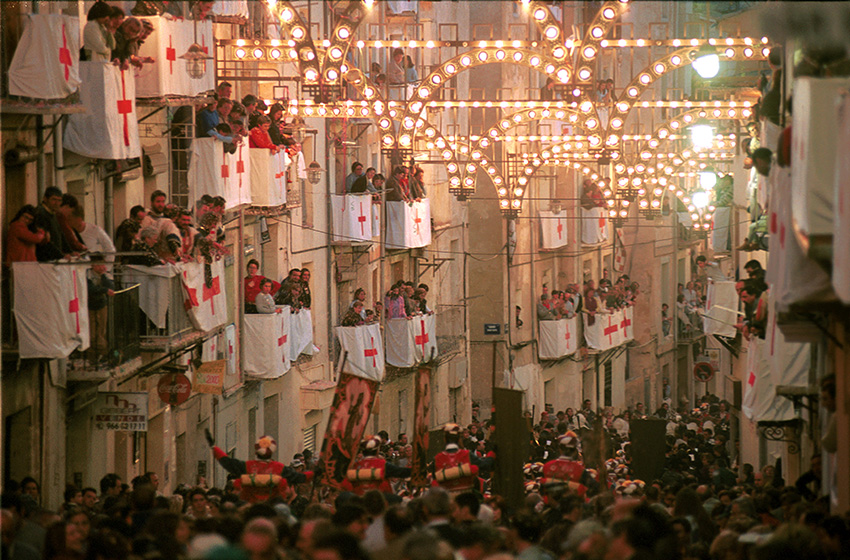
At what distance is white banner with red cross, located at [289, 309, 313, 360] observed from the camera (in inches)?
1252

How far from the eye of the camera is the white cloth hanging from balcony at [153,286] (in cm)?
2192

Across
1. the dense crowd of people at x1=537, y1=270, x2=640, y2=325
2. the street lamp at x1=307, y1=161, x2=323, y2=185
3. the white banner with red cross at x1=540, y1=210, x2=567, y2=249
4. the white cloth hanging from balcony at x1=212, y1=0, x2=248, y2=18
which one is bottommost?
the dense crowd of people at x1=537, y1=270, x2=640, y2=325

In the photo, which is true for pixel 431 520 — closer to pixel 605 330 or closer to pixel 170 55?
pixel 170 55

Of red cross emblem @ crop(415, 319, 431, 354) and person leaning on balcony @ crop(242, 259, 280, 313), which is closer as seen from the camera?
person leaning on balcony @ crop(242, 259, 280, 313)

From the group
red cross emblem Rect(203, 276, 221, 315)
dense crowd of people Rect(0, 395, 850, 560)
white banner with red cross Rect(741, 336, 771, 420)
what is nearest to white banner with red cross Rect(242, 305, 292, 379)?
red cross emblem Rect(203, 276, 221, 315)

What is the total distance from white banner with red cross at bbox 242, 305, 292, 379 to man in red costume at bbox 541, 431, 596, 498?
41.4 ft

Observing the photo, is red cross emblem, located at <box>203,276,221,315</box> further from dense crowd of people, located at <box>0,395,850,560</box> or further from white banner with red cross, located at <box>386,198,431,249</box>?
white banner with red cross, located at <box>386,198,431,249</box>

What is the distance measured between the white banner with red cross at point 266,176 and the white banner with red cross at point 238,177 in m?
0.41

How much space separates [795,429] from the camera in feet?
75.7

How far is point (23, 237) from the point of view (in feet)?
58.7

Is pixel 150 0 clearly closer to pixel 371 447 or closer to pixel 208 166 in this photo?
pixel 208 166

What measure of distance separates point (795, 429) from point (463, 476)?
7273mm

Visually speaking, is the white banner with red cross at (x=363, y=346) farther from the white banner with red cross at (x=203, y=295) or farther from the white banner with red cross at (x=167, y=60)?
the white banner with red cross at (x=167, y=60)

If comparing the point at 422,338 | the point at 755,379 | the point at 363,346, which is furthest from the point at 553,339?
the point at 755,379
